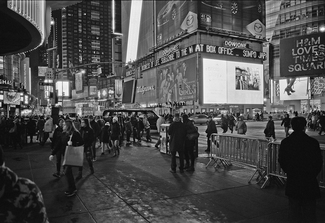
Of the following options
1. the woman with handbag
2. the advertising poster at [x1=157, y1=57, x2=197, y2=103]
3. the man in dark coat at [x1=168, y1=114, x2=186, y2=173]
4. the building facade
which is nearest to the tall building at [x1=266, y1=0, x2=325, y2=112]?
the building facade

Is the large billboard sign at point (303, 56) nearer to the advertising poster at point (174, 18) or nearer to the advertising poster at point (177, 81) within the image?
the advertising poster at point (177, 81)

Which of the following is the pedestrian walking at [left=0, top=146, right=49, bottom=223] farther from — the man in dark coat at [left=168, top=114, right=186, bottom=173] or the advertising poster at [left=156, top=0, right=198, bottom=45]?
the advertising poster at [left=156, top=0, right=198, bottom=45]

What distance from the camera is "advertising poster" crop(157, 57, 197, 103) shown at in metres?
61.5

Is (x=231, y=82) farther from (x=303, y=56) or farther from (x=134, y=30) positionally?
(x=303, y=56)

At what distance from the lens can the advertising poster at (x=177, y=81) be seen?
61.5m

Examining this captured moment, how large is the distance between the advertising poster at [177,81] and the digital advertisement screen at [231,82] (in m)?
2.95

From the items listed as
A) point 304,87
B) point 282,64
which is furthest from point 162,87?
point 282,64

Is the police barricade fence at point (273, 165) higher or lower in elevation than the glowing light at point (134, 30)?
lower

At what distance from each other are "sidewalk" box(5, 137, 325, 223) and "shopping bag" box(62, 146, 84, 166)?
72cm

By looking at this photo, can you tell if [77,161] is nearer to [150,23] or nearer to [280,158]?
[280,158]

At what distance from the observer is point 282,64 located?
1167cm

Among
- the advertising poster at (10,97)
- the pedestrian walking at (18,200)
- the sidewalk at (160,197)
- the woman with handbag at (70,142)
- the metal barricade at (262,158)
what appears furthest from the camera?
the advertising poster at (10,97)

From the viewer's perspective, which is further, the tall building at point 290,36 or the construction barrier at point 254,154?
the tall building at point 290,36

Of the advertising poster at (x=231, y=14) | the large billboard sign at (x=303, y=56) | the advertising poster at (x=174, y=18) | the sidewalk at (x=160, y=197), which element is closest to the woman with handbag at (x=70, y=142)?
the sidewalk at (x=160, y=197)
